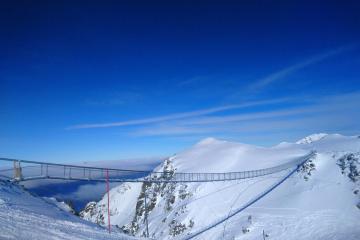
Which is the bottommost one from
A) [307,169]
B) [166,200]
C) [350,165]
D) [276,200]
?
[166,200]

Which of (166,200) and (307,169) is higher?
(307,169)

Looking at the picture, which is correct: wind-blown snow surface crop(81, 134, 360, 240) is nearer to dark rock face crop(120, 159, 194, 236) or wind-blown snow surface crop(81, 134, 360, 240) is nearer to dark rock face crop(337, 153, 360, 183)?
dark rock face crop(337, 153, 360, 183)

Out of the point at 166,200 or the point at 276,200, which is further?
the point at 166,200

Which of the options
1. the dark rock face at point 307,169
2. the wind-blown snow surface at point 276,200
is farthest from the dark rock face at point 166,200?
the dark rock face at point 307,169

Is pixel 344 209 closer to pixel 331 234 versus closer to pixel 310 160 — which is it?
pixel 331 234

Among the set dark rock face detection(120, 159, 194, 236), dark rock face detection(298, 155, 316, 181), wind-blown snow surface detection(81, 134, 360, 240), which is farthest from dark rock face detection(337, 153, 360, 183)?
dark rock face detection(120, 159, 194, 236)

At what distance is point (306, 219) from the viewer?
114ft

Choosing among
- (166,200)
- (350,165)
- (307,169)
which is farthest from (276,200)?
(166,200)

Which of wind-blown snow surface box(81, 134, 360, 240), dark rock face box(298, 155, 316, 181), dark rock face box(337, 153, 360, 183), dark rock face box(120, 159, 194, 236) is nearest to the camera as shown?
wind-blown snow surface box(81, 134, 360, 240)

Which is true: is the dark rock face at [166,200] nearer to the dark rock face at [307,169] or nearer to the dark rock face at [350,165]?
the dark rock face at [307,169]

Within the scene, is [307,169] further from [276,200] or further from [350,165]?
[276,200]

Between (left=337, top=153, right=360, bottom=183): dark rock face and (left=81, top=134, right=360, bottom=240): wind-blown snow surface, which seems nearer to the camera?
(left=81, top=134, right=360, bottom=240): wind-blown snow surface

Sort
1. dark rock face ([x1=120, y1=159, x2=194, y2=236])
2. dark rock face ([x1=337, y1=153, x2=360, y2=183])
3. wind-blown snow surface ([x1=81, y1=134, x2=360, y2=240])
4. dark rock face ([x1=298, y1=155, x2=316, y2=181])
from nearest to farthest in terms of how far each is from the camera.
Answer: wind-blown snow surface ([x1=81, y1=134, x2=360, y2=240])
dark rock face ([x1=337, y1=153, x2=360, y2=183])
dark rock face ([x1=298, y1=155, x2=316, y2=181])
dark rock face ([x1=120, y1=159, x2=194, y2=236])

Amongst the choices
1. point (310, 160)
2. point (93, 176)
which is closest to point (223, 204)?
point (310, 160)
